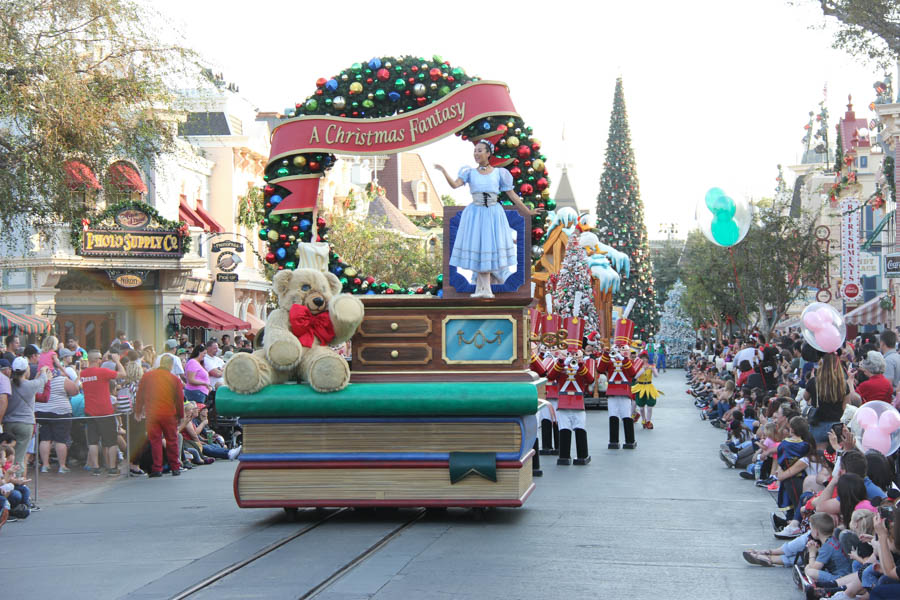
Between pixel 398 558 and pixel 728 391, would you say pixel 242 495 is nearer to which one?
pixel 398 558

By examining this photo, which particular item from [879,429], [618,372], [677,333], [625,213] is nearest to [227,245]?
[618,372]

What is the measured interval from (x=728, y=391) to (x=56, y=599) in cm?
1760

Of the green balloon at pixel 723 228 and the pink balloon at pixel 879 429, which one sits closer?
the pink balloon at pixel 879 429

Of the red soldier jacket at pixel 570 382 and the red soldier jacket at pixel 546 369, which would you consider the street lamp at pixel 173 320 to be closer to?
the red soldier jacket at pixel 546 369

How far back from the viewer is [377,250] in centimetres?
4147

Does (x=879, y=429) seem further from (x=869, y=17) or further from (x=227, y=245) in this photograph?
(x=227, y=245)

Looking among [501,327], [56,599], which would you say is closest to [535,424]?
[501,327]

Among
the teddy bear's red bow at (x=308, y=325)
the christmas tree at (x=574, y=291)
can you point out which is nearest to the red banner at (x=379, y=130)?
the teddy bear's red bow at (x=308, y=325)

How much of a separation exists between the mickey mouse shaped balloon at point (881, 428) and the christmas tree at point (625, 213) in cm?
4674

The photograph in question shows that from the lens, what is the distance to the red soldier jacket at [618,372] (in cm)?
1736

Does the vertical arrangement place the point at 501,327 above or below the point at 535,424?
above

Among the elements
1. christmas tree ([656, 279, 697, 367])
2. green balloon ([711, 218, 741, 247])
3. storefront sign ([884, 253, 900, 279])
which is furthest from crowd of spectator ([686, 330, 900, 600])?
christmas tree ([656, 279, 697, 367])

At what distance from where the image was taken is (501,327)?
10.8 m

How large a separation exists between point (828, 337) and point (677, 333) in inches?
2186
